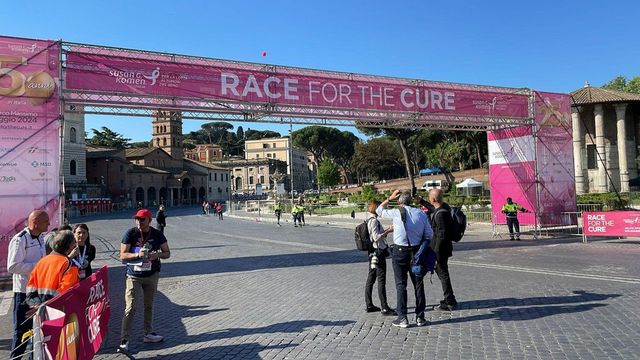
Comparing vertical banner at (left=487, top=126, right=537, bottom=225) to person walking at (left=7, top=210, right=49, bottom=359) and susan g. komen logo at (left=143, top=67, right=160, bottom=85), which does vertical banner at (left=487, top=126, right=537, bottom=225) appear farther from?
person walking at (left=7, top=210, right=49, bottom=359)

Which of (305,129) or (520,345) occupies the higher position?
(305,129)

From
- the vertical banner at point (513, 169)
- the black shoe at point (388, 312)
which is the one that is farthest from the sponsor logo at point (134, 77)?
the vertical banner at point (513, 169)

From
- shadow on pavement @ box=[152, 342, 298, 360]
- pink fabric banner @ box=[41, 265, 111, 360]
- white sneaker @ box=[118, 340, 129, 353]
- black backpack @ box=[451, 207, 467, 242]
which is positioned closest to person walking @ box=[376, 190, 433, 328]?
black backpack @ box=[451, 207, 467, 242]

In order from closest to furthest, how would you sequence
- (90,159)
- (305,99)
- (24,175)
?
(24,175)
(305,99)
(90,159)

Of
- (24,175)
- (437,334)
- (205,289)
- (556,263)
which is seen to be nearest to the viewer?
(437,334)

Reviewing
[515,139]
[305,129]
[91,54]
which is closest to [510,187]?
[515,139]

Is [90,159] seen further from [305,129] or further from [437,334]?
[437,334]

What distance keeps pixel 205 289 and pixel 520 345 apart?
6.41m

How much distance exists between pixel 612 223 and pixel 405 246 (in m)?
13.8

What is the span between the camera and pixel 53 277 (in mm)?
4680

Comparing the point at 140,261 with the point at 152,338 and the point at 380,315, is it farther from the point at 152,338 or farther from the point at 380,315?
the point at 380,315

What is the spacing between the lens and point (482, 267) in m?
11.7

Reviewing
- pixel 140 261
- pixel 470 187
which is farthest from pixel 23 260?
pixel 470 187

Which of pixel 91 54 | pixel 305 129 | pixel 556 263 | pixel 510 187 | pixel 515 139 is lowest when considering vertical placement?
pixel 556 263
